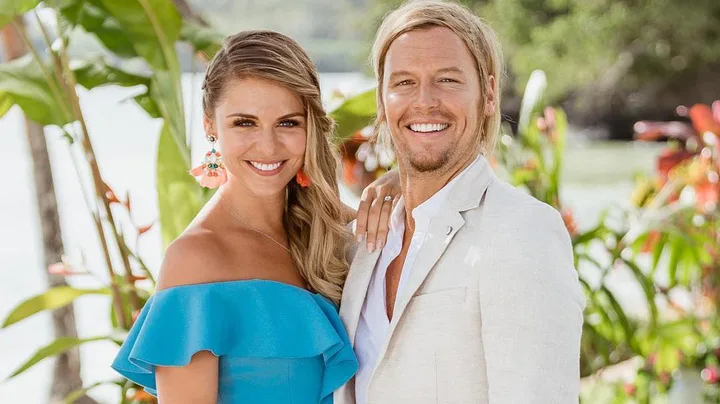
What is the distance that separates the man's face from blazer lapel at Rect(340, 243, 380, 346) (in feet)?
0.74

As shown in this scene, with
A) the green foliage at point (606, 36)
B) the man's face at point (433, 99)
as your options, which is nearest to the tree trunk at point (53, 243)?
the man's face at point (433, 99)

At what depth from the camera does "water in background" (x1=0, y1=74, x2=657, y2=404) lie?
266 inches

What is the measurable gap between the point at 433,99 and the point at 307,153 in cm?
37

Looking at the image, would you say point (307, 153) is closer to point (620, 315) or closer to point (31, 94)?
point (31, 94)

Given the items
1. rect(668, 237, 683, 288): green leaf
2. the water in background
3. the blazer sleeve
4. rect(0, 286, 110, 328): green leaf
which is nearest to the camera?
the blazer sleeve

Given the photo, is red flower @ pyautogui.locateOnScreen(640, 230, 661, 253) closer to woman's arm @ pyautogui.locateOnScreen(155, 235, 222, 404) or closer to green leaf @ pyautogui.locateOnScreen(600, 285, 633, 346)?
green leaf @ pyautogui.locateOnScreen(600, 285, 633, 346)

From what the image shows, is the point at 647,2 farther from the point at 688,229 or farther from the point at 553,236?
the point at 553,236

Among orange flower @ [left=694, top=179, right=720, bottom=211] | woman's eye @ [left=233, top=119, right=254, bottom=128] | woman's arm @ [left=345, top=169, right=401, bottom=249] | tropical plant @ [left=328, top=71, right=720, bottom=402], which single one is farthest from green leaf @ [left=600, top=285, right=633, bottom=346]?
woman's eye @ [left=233, top=119, right=254, bottom=128]

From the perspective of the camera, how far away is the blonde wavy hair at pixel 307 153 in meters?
1.93

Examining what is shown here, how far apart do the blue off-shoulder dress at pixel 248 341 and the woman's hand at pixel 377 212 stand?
18cm

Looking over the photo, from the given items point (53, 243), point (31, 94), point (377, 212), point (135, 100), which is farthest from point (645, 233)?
point (53, 243)

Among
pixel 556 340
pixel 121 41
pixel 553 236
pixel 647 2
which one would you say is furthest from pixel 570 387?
pixel 647 2

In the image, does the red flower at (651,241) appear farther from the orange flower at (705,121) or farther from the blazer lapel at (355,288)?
the blazer lapel at (355,288)

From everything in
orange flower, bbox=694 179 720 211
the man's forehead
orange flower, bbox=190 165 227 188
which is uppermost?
the man's forehead
